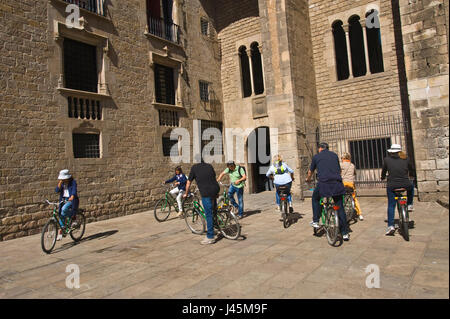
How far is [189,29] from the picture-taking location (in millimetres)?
15602

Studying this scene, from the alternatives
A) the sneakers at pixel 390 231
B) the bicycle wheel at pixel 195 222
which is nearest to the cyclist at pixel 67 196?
the bicycle wheel at pixel 195 222

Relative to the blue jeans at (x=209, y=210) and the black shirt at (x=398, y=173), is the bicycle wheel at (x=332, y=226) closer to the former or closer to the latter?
the black shirt at (x=398, y=173)

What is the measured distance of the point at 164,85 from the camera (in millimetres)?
14250

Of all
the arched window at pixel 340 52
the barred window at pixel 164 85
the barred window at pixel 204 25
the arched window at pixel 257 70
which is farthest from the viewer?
the arched window at pixel 257 70

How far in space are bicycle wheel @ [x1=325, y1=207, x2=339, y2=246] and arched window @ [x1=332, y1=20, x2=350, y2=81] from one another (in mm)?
11623

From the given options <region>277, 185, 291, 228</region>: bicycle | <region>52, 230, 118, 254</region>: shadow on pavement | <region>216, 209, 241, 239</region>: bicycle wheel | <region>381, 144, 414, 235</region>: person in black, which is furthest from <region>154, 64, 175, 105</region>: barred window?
<region>381, 144, 414, 235</region>: person in black

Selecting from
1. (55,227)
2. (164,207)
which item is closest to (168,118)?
(164,207)

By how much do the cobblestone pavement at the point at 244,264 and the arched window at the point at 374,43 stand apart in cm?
928

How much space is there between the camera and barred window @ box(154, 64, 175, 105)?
13.9m

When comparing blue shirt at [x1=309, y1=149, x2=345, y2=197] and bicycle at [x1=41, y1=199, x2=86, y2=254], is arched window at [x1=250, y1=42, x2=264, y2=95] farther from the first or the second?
bicycle at [x1=41, y1=199, x2=86, y2=254]

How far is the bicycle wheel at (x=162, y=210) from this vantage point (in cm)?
995

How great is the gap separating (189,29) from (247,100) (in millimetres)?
4420

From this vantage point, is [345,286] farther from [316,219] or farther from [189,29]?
[189,29]

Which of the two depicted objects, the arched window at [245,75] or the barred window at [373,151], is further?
the arched window at [245,75]
